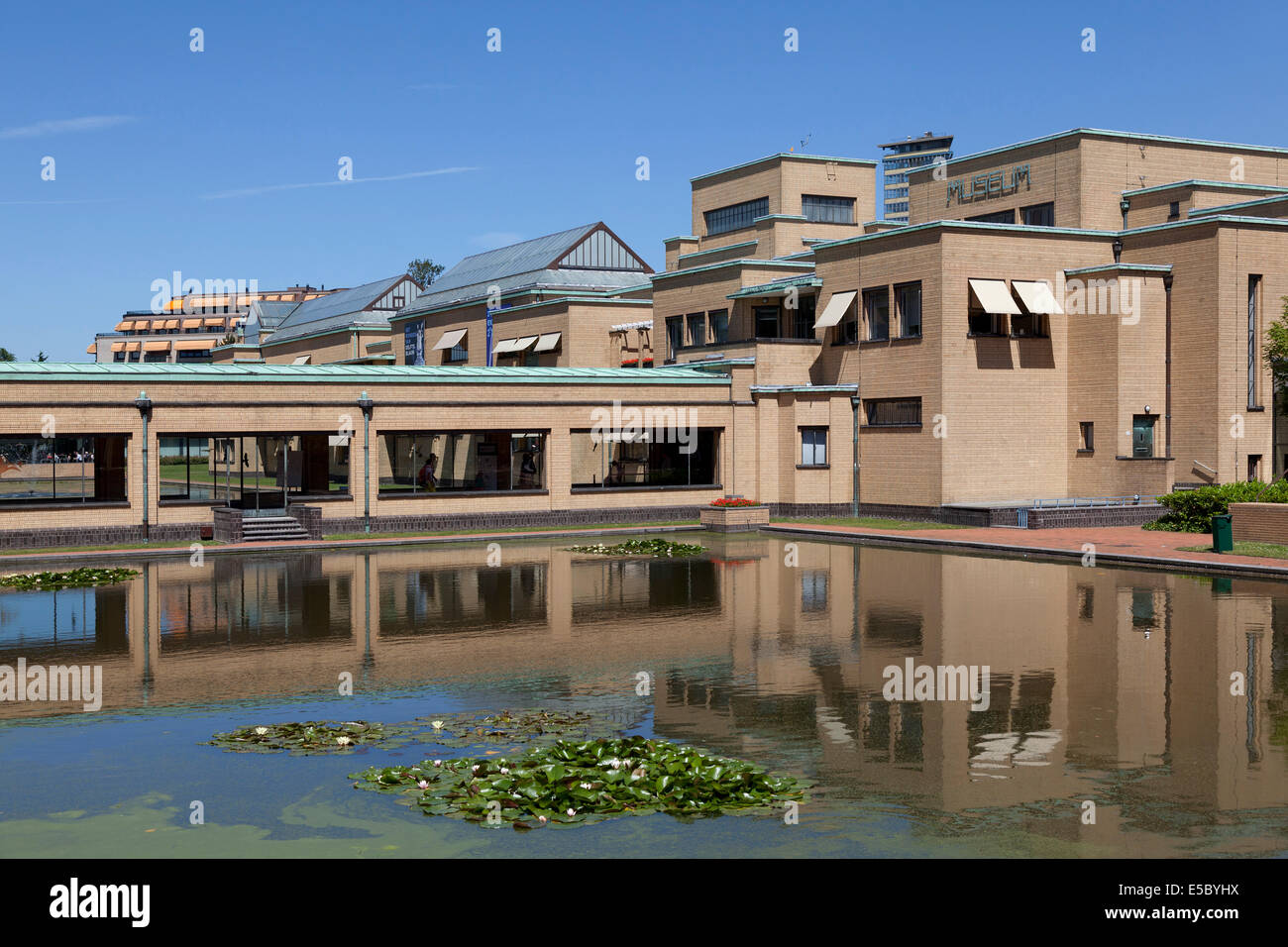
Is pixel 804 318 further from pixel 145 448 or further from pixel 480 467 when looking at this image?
pixel 145 448

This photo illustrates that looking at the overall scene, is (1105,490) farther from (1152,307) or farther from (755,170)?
(755,170)

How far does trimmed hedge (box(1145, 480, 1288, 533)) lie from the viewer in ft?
119

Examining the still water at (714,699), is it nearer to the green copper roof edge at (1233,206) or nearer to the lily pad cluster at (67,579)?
the lily pad cluster at (67,579)

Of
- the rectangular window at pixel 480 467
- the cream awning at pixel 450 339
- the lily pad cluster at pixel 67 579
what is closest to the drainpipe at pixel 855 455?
the rectangular window at pixel 480 467

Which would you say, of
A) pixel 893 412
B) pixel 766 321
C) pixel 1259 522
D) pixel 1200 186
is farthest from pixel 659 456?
pixel 1200 186

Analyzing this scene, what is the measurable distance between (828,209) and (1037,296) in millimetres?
19857

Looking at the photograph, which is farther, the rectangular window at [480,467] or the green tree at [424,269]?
the green tree at [424,269]

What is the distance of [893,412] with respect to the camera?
150 feet

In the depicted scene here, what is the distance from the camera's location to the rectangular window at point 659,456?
4750 cm

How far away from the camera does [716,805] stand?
1147 cm

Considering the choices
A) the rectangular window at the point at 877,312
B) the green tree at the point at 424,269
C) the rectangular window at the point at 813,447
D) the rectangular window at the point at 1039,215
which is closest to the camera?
the rectangular window at the point at 877,312

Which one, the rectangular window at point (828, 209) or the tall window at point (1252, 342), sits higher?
the rectangular window at point (828, 209)

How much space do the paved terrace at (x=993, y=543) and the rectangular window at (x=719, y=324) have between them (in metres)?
11.7
